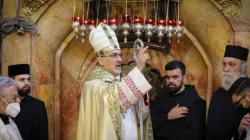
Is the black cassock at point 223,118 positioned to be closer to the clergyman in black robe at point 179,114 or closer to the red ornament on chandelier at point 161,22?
the clergyman in black robe at point 179,114

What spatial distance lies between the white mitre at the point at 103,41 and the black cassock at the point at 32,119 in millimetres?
1856

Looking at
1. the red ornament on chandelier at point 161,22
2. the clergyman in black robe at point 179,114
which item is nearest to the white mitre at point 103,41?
the clergyman in black robe at point 179,114

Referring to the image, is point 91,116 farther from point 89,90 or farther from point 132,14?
point 132,14

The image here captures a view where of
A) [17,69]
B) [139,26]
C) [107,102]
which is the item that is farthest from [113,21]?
[107,102]

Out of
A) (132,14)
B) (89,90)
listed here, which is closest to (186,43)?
(132,14)

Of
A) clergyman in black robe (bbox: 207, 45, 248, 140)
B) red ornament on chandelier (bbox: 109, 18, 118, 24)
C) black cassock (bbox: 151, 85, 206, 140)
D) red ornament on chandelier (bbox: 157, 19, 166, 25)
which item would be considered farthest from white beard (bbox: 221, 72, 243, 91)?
red ornament on chandelier (bbox: 109, 18, 118, 24)

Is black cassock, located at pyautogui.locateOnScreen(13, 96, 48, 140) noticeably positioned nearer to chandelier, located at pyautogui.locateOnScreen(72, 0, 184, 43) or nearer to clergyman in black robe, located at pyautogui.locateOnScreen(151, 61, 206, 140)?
chandelier, located at pyautogui.locateOnScreen(72, 0, 184, 43)

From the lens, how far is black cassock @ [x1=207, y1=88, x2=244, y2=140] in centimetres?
510

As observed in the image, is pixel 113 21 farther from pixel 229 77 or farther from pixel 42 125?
pixel 229 77

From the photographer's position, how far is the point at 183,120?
213 inches

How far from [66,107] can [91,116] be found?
2644mm

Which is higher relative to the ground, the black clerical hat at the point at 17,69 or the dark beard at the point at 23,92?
the black clerical hat at the point at 17,69

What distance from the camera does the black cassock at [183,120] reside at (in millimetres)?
5371

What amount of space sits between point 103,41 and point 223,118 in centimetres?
160
